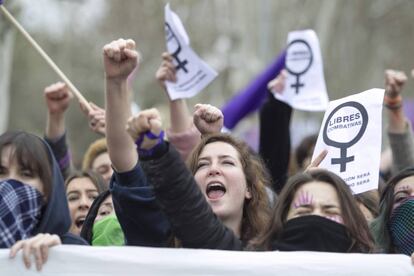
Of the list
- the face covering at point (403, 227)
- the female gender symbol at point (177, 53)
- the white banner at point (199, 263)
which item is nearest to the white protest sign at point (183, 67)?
the female gender symbol at point (177, 53)

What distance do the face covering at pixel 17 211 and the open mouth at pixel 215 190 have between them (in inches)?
33.2

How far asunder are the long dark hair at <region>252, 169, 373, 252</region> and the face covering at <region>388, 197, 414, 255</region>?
29 centimetres

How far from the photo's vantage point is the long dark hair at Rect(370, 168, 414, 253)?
18.4 feet

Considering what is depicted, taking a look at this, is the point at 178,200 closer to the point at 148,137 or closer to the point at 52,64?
the point at 148,137

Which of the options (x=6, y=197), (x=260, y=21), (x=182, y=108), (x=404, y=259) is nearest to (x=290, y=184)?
(x=404, y=259)

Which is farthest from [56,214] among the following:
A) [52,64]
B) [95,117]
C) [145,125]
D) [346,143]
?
[95,117]

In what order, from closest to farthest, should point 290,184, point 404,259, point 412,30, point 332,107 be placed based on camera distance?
point 404,259, point 290,184, point 332,107, point 412,30

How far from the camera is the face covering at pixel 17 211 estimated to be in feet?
16.4

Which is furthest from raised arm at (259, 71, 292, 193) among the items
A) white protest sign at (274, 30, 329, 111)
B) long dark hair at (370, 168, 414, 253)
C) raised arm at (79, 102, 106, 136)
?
long dark hair at (370, 168, 414, 253)

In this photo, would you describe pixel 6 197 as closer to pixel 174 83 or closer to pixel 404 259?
pixel 404 259

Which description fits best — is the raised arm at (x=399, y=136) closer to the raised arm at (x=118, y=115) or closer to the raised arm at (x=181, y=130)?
the raised arm at (x=181, y=130)

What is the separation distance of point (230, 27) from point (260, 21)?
62cm

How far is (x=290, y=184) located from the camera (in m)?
5.33

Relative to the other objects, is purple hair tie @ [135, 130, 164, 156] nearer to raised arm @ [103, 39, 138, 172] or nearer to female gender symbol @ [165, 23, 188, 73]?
raised arm @ [103, 39, 138, 172]
